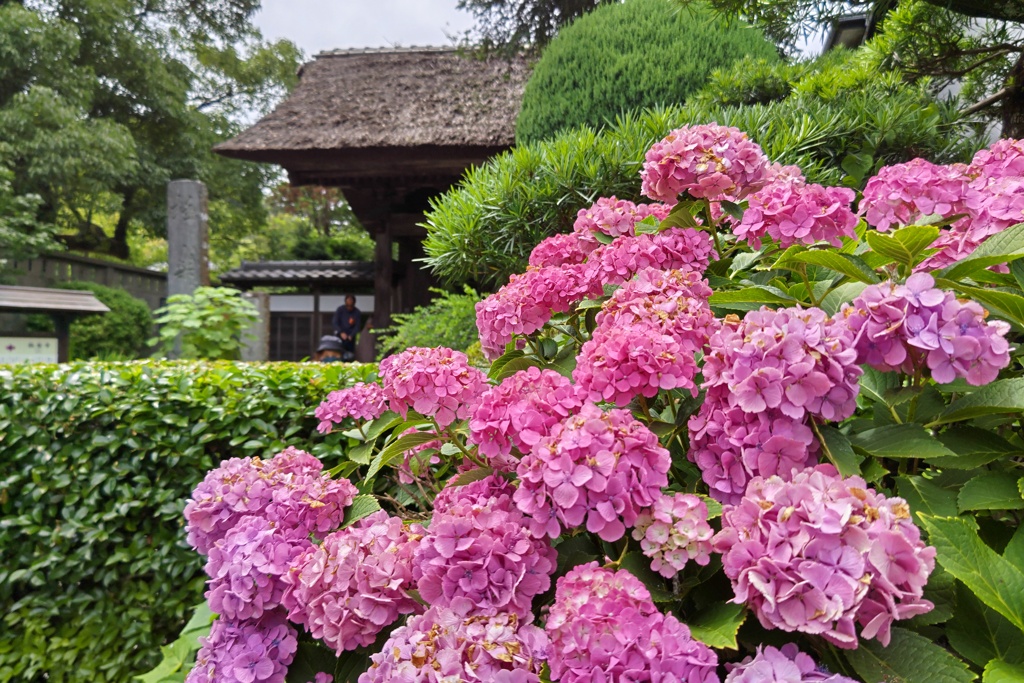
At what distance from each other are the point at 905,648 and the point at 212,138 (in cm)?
2167

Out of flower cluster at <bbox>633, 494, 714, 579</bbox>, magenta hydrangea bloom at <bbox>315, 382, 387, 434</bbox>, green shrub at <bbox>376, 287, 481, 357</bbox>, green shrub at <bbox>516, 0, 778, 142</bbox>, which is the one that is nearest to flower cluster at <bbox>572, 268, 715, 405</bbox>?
flower cluster at <bbox>633, 494, 714, 579</bbox>

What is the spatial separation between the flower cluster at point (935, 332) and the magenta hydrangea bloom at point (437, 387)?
0.61m

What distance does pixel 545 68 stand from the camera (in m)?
4.14

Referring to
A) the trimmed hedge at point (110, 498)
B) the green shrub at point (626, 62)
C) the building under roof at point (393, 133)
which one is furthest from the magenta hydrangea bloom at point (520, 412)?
the building under roof at point (393, 133)

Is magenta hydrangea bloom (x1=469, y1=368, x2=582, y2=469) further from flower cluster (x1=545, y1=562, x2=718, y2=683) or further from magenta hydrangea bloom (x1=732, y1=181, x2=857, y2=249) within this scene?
magenta hydrangea bloom (x1=732, y1=181, x2=857, y2=249)

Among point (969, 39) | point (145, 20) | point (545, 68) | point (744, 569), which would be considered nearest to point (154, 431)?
point (744, 569)

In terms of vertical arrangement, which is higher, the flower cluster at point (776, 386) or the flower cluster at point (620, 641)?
the flower cluster at point (776, 386)

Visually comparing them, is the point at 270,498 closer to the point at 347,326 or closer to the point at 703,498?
the point at 703,498

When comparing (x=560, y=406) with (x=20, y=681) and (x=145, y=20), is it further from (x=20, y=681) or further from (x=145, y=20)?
(x=145, y=20)

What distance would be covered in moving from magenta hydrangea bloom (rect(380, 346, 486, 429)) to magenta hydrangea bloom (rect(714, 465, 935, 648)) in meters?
0.54

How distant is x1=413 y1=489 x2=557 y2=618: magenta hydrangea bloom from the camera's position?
0.78 m

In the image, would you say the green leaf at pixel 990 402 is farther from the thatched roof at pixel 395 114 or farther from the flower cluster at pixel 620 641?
the thatched roof at pixel 395 114

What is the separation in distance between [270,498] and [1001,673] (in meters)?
1.11

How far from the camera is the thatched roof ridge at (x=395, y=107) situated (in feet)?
20.5
